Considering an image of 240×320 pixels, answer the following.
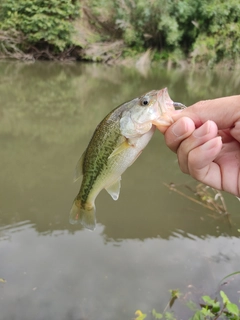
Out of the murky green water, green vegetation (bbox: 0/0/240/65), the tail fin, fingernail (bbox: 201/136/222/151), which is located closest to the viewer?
fingernail (bbox: 201/136/222/151)

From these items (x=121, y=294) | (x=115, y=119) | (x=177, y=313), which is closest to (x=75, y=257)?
(x=121, y=294)

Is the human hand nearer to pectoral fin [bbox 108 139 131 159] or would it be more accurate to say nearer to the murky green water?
pectoral fin [bbox 108 139 131 159]

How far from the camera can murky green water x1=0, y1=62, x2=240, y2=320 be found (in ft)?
10.8

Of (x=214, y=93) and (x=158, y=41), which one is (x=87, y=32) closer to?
(x=158, y=41)

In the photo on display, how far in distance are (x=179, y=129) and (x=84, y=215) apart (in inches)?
33.5

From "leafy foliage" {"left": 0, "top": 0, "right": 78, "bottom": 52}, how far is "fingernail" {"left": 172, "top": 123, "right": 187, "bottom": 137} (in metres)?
22.5

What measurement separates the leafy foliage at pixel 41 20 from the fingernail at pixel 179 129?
22.5 m

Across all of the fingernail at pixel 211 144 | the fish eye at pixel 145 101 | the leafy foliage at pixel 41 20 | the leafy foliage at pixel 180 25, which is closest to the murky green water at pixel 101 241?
the fingernail at pixel 211 144

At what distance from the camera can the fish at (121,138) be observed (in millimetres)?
1633

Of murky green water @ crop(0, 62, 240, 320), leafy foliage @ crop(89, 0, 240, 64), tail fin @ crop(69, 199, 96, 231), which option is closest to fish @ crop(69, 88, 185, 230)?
tail fin @ crop(69, 199, 96, 231)

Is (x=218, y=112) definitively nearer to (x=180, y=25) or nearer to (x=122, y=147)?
(x=122, y=147)

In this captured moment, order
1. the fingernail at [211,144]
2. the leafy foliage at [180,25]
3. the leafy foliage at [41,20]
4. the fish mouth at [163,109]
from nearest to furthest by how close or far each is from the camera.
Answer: the fingernail at [211,144], the fish mouth at [163,109], the leafy foliage at [41,20], the leafy foliage at [180,25]

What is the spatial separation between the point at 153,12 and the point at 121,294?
2443cm

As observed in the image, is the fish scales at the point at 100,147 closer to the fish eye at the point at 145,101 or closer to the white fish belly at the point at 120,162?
the white fish belly at the point at 120,162
